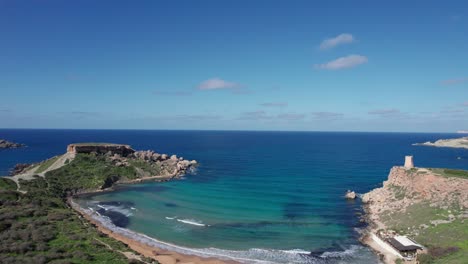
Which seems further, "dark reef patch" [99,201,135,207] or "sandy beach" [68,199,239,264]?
"dark reef patch" [99,201,135,207]

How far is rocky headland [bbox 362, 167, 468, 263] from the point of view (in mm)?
39812

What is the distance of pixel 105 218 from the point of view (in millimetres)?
56250

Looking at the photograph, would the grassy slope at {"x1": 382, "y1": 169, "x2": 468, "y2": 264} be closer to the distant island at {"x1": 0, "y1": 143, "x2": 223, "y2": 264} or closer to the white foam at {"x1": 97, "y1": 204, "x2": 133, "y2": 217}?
the distant island at {"x1": 0, "y1": 143, "x2": 223, "y2": 264}

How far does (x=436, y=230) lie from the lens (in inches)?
1745

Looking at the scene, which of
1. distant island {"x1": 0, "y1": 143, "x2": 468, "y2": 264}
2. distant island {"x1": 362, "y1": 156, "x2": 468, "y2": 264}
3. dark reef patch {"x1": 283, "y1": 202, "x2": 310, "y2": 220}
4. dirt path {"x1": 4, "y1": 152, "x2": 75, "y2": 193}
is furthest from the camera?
dirt path {"x1": 4, "y1": 152, "x2": 75, "y2": 193}

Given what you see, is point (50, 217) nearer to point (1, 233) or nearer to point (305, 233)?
point (1, 233)

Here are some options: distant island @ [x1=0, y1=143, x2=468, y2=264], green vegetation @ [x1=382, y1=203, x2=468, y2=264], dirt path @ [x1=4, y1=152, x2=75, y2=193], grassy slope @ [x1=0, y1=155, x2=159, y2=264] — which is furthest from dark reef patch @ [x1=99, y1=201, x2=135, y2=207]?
green vegetation @ [x1=382, y1=203, x2=468, y2=264]

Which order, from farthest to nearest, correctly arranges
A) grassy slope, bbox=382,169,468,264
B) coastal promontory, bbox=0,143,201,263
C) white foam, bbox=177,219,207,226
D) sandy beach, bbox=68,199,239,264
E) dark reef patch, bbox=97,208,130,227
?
dark reef patch, bbox=97,208,130,227 → white foam, bbox=177,219,207,226 → sandy beach, bbox=68,199,239,264 → grassy slope, bbox=382,169,468,264 → coastal promontory, bbox=0,143,201,263

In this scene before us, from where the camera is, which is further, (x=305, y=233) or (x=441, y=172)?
(x=441, y=172)

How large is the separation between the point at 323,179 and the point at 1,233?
73.7 metres

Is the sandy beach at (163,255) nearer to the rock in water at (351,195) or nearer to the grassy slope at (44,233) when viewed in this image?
the grassy slope at (44,233)

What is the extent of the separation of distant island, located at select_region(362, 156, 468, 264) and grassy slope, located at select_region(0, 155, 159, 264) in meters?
33.6

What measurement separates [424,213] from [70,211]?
57.8 metres

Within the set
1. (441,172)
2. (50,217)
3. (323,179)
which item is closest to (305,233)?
(441,172)
